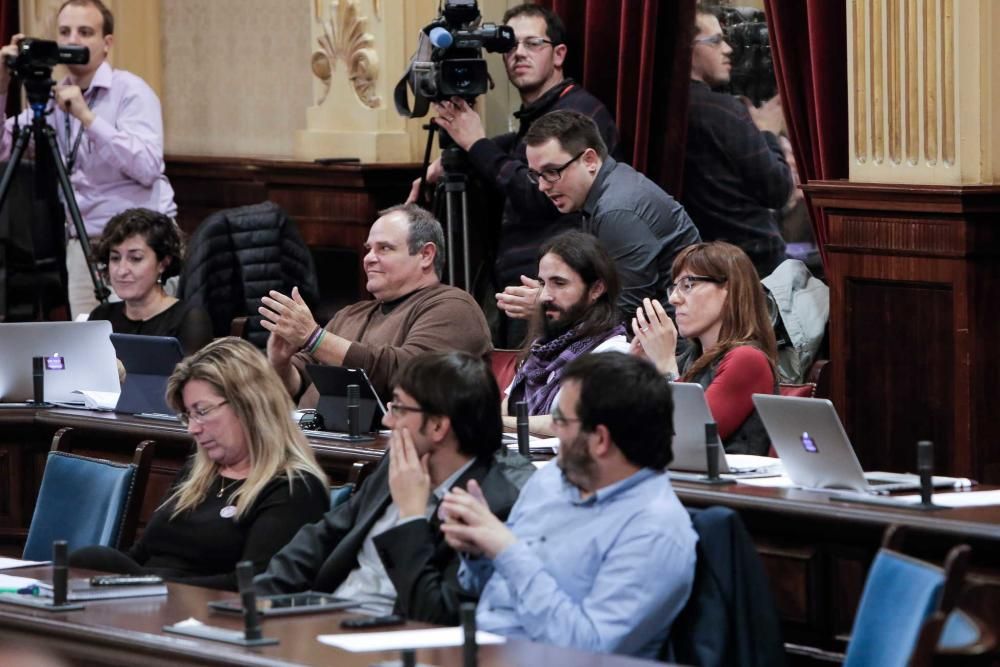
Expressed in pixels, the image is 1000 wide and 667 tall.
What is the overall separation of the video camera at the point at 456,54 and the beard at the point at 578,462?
286 cm

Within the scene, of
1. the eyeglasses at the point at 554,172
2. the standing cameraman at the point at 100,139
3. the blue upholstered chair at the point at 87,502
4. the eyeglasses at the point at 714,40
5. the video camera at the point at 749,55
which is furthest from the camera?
the standing cameraman at the point at 100,139

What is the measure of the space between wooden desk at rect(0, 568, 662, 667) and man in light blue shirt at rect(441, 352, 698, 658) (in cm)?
17

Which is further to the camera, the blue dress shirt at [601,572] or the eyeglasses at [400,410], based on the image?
the eyeglasses at [400,410]

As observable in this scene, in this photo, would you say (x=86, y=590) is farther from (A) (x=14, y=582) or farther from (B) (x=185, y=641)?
(B) (x=185, y=641)

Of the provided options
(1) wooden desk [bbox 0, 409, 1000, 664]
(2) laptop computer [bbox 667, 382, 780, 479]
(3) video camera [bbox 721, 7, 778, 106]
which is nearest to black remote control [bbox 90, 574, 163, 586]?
(1) wooden desk [bbox 0, 409, 1000, 664]

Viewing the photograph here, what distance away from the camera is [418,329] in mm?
4996

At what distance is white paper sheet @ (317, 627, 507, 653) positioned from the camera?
2.90m

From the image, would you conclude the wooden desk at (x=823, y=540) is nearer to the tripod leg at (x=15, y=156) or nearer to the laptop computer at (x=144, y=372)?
the laptop computer at (x=144, y=372)

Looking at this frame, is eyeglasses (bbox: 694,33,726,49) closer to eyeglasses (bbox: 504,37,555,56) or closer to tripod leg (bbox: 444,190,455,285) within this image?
eyeglasses (bbox: 504,37,555,56)

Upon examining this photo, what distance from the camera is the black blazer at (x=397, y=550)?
3.32 meters

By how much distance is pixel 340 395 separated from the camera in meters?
4.68

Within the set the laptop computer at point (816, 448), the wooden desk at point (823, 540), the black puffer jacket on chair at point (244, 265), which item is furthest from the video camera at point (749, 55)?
the laptop computer at point (816, 448)

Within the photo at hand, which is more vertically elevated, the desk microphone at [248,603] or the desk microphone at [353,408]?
the desk microphone at [353,408]

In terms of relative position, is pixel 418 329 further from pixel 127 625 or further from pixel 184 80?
pixel 184 80
